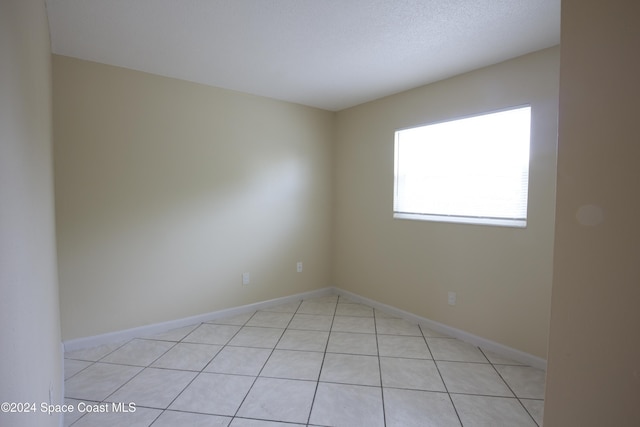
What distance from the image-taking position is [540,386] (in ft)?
6.70

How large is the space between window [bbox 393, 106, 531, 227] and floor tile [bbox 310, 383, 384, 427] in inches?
68.5

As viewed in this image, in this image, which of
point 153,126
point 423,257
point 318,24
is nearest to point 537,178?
point 423,257

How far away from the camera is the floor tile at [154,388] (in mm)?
1910

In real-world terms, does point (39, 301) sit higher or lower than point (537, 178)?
lower

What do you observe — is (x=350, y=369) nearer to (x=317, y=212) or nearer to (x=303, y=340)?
(x=303, y=340)

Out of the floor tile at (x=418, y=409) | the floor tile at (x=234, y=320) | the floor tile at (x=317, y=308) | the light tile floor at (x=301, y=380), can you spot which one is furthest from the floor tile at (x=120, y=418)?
the floor tile at (x=317, y=308)

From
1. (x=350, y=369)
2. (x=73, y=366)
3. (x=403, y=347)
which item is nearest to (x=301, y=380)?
Result: (x=350, y=369)

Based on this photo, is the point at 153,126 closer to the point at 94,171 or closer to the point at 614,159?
the point at 94,171

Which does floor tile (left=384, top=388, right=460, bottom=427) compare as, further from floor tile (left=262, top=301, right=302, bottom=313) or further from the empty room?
floor tile (left=262, top=301, right=302, bottom=313)

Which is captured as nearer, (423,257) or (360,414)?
(360,414)

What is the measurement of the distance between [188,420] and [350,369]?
115 cm

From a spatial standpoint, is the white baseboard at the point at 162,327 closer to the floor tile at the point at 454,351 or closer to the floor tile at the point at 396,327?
the floor tile at the point at 396,327

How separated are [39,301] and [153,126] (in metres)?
2.01

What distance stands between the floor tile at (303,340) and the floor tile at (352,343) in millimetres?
75
